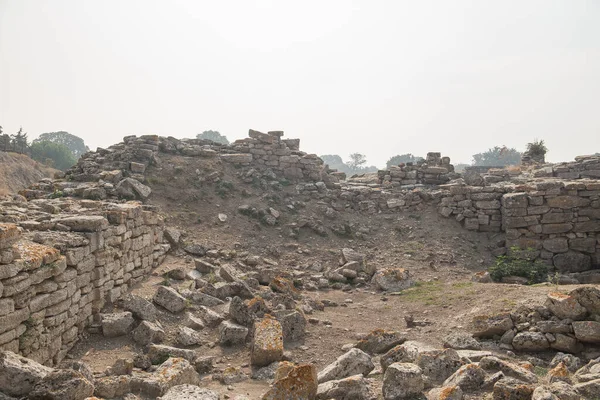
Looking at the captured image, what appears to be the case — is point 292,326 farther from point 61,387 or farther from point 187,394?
point 61,387

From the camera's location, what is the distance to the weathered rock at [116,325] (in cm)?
671

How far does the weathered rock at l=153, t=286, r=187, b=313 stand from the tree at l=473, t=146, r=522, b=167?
5902cm

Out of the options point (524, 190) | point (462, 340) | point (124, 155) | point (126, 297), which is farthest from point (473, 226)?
point (124, 155)

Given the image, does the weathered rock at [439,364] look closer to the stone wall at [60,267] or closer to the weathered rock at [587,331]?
the weathered rock at [587,331]

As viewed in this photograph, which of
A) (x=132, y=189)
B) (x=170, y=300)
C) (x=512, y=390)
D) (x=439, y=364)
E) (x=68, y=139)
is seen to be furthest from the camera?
(x=68, y=139)

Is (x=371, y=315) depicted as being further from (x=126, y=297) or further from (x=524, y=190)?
(x=524, y=190)

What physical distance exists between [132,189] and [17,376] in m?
10.1

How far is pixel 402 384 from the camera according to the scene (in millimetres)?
4500

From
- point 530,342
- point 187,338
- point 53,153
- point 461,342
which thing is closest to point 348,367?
point 461,342

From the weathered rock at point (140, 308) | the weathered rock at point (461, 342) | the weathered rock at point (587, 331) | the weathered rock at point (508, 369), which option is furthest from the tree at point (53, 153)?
the weathered rock at point (587, 331)

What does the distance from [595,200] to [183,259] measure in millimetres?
11675

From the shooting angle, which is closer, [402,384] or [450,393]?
[450,393]

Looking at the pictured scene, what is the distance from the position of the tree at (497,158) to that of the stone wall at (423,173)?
4634cm

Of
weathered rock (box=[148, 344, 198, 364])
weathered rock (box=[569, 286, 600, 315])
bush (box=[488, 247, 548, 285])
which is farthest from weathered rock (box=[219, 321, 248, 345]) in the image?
bush (box=[488, 247, 548, 285])
